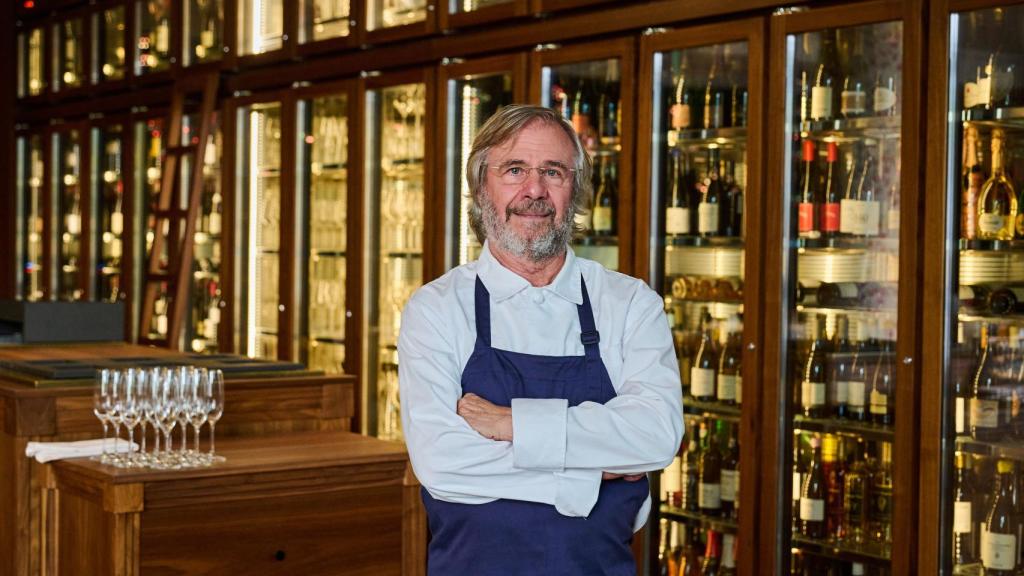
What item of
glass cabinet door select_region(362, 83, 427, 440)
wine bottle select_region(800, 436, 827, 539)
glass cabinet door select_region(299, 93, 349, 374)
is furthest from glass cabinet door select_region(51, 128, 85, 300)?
wine bottle select_region(800, 436, 827, 539)

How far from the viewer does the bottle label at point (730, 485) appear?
4320mm

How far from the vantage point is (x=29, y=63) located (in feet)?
27.9

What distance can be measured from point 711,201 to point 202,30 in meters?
3.46

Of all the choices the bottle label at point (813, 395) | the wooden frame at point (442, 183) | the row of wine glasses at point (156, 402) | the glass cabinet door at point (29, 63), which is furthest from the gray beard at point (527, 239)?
the glass cabinet door at point (29, 63)

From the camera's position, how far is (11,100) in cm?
848

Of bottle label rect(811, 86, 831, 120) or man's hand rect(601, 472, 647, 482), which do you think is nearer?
man's hand rect(601, 472, 647, 482)

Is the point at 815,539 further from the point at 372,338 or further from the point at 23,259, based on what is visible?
the point at 23,259

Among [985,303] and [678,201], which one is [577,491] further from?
[678,201]

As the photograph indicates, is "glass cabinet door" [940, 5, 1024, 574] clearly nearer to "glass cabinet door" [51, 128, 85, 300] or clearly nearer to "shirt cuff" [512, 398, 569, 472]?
"shirt cuff" [512, 398, 569, 472]

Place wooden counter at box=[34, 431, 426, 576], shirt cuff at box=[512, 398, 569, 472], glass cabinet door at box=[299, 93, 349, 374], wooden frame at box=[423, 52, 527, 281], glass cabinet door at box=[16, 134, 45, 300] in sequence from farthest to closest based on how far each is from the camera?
glass cabinet door at box=[16, 134, 45, 300], glass cabinet door at box=[299, 93, 349, 374], wooden frame at box=[423, 52, 527, 281], wooden counter at box=[34, 431, 426, 576], shirt cuff at box=[512, 398, 569, 472]

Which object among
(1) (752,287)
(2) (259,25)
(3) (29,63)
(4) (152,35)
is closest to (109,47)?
(4) (152,35)

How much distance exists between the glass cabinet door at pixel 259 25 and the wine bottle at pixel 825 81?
9.86 ft

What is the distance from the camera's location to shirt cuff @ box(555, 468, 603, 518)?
82.5 inches

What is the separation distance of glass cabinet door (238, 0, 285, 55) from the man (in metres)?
4.16
